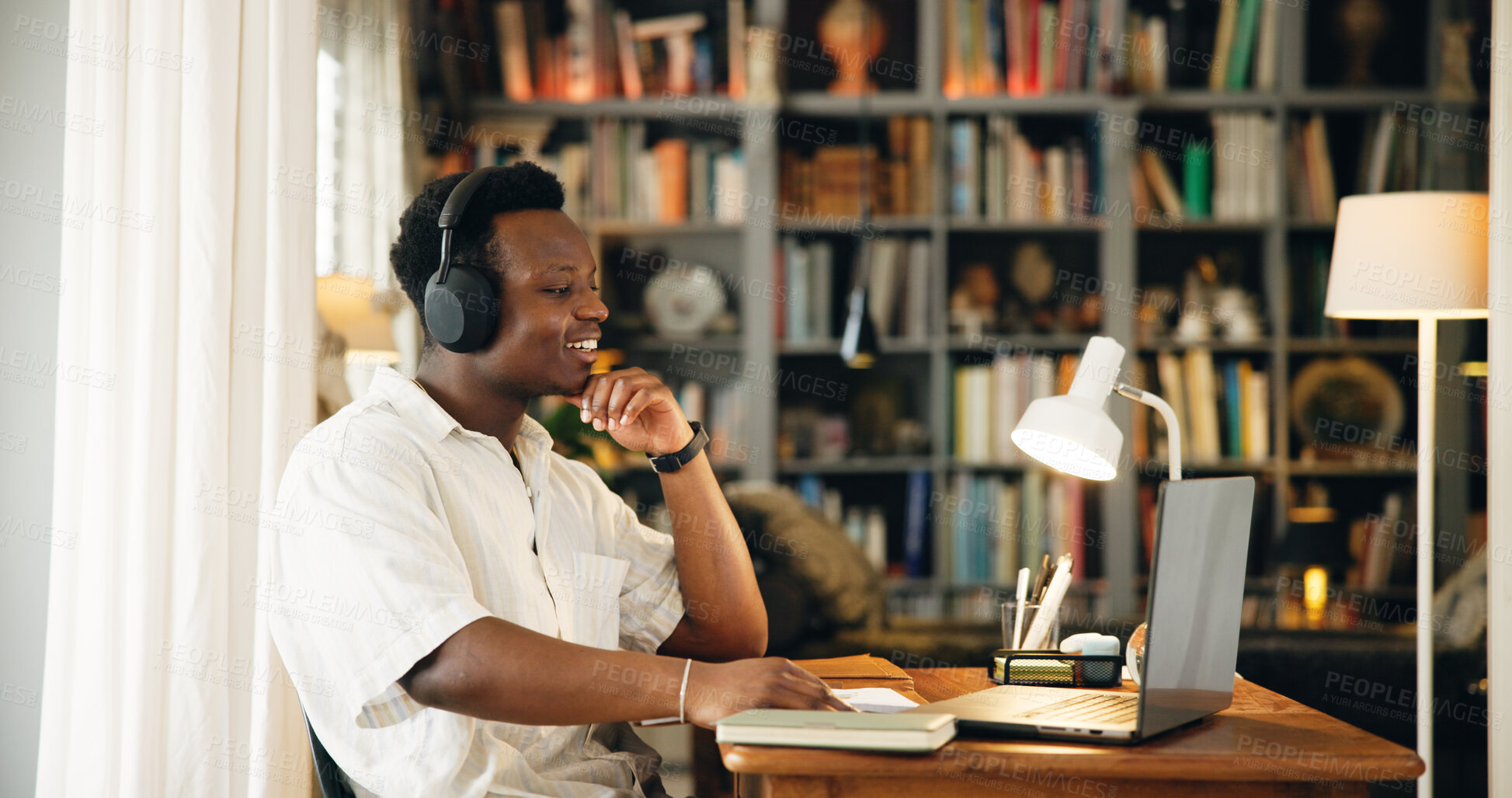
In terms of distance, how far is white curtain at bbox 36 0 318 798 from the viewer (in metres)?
1.58

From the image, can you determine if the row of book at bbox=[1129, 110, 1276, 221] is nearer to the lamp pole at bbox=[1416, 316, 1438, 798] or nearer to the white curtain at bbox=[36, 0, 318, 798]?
the lamp pole at bbox=[1416, 316, 1438, 798]

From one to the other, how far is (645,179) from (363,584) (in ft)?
10.2

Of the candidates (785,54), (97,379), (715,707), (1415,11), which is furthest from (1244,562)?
(1415,11)

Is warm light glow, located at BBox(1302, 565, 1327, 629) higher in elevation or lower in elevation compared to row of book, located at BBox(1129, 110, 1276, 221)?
lower

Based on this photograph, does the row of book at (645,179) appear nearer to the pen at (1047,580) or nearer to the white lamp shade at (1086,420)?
the pen at (1047,580)

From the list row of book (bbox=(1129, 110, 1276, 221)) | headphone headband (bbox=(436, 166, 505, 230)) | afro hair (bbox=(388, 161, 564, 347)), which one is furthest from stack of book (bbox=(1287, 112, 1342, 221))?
headphone headband (bbox=(436, 166, 505, 230))

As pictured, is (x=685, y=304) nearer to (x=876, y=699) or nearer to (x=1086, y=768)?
(x=876, y=699)

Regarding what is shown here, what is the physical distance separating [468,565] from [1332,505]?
3.81 m

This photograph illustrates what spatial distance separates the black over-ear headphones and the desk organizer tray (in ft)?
2.51

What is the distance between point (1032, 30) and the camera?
4031mm

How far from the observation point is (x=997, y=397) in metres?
4.05

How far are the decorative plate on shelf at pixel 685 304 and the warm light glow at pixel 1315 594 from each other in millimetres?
2184

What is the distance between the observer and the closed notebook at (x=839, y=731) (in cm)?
101

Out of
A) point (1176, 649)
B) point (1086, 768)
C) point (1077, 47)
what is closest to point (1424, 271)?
point (1176, 649)
